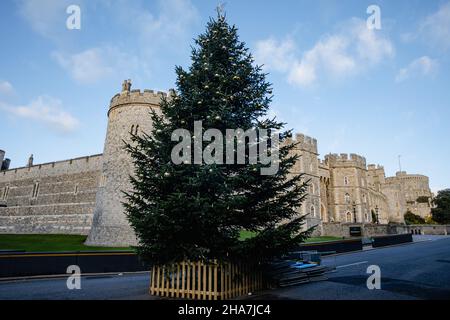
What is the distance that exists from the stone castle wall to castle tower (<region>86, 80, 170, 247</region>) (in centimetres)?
1231

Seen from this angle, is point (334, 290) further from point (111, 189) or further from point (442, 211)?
point (442, 211)

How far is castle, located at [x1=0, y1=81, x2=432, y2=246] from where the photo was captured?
76.3 ft

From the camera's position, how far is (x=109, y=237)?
21812 mm

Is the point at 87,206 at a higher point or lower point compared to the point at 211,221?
higher

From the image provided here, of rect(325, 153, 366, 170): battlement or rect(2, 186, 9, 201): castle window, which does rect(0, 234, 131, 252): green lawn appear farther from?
rect(325, 153, 366, 170): battlement

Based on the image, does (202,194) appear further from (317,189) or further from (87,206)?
(317,189)

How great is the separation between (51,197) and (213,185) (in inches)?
1649

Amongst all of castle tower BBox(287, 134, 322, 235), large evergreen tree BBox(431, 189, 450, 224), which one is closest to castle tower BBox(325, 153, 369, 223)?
castle tower BBox(287, 134, 322, 235)

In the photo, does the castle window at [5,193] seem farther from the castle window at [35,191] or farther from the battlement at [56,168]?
the castle window at [35,191]

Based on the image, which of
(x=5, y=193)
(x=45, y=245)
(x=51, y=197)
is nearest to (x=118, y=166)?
(x=45, y=245)

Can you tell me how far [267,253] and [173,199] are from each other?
10.5ft

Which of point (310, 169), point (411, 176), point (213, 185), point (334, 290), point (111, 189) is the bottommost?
point (334, 290)

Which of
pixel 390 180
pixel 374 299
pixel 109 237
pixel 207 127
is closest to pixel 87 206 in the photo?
pixel 109 237

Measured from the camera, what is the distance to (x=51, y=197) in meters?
40.8
